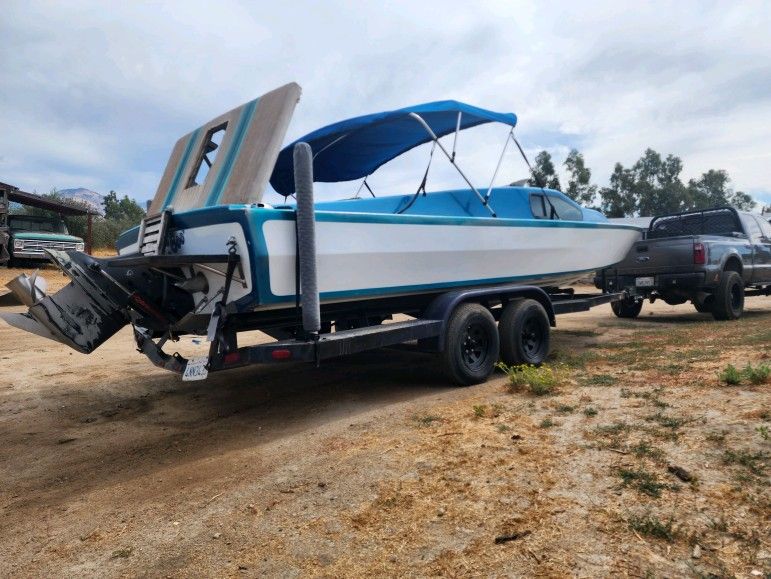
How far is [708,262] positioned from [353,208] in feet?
21.0

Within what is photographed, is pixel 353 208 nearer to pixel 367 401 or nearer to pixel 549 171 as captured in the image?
pixel 367 401

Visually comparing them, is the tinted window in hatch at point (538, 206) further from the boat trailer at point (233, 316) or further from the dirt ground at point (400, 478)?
the dirt ground at point (400, 478)

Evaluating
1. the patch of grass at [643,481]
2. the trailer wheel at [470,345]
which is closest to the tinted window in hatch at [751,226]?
the trailer wheel at [470,345]

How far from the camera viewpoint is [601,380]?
523cm

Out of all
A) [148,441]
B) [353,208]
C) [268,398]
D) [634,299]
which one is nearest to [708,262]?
[634,299]

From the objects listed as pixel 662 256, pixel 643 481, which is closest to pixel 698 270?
pixel 662 256

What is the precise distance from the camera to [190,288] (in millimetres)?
4535

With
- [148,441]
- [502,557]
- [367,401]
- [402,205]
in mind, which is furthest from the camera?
[402,205]

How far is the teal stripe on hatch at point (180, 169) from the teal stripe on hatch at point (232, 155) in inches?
38.9

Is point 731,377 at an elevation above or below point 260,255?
below

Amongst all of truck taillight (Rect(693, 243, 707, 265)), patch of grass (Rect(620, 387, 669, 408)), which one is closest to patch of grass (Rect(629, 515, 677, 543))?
patch of grass (Rect(620, 387, 669, 408))

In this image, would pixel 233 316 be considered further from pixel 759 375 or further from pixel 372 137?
pixel 759 375

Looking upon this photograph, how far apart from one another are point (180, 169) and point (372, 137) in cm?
239

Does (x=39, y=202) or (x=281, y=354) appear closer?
(x=281, y=354)
